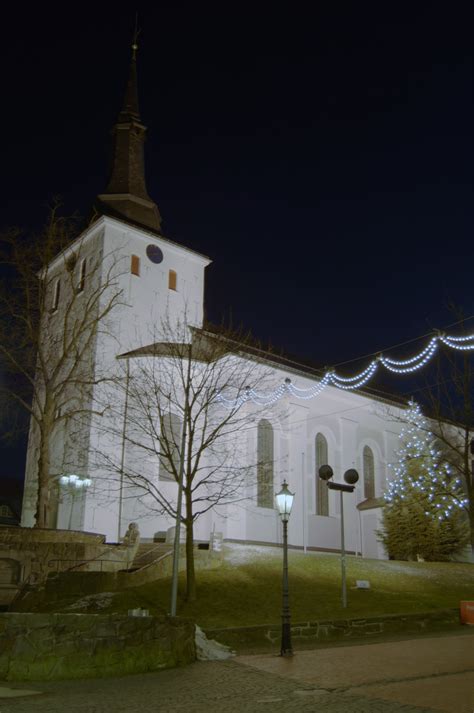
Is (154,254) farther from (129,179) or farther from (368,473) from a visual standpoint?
(368,473)

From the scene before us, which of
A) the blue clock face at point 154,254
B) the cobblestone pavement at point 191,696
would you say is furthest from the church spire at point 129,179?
the cobblestone pavement at point 191,696

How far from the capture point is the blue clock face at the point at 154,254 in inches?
1529

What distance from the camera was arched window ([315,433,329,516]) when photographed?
38.2 meters

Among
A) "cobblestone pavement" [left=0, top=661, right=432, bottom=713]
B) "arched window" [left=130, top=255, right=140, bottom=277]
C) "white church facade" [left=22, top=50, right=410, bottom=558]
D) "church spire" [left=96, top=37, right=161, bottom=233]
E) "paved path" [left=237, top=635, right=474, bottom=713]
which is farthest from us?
"church spire" [left=96, top=37, right=161, bottom=233]

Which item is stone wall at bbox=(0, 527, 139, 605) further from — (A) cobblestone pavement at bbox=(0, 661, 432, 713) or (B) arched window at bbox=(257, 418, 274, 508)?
(A) cobblestone pavement at bbox=(0, 661, 432, 713)

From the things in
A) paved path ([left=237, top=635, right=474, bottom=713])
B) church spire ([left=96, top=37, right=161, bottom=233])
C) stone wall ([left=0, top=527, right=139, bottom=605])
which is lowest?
A: paved path ([left=237, top=635, right=474, bottom=713])

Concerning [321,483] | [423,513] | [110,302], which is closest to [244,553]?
[423,513]

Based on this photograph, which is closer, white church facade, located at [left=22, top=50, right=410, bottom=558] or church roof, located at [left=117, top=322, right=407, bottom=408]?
church roof, located at [left=117, top=322, right=407, bottom=408]

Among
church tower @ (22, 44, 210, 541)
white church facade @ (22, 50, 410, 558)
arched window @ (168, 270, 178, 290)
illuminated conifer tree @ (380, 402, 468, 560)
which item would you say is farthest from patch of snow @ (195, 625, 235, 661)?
arched window @ (168, 270, 178, 290)

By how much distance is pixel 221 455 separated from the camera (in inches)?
1289

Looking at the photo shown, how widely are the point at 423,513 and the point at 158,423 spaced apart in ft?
45.5

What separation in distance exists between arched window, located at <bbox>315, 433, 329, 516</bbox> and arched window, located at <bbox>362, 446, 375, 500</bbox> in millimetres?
3831

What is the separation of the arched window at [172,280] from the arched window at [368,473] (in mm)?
15073

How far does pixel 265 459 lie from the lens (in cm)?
3622
